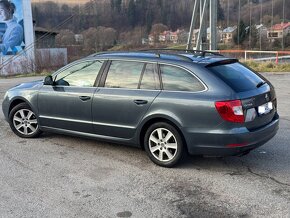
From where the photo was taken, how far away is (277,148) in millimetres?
6043

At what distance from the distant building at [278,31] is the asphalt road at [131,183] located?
140 ft

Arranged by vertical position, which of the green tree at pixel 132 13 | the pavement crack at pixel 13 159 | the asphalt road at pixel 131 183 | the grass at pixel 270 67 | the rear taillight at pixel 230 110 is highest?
the green tree at pixel 132 13

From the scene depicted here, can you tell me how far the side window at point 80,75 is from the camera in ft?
19.4

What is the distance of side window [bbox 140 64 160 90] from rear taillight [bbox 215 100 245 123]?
38.1 inches

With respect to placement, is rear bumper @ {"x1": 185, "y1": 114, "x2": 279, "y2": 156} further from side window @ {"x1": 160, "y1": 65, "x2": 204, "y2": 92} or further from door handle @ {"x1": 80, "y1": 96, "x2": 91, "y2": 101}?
door handle @ {"x1": 80, "y1": 96, "x2": 91, "y2": 101}

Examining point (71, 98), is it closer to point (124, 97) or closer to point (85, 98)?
point (85, 98)

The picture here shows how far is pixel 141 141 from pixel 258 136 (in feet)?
5.18

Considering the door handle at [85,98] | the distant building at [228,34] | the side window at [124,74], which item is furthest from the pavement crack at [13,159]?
the distant building at [228,34]

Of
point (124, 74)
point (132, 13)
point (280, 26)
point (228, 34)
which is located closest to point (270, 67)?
point (124, 74)

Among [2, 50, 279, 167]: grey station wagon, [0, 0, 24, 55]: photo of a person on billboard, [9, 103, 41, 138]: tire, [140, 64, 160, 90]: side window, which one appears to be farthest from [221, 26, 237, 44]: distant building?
[140, 64, 160, 90]: side window

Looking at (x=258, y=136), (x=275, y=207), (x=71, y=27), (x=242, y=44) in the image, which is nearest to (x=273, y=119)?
(x=258, y=136)

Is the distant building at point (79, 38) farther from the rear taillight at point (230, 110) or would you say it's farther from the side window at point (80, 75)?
the rear taillight at point (230, 110)

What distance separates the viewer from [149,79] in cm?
538

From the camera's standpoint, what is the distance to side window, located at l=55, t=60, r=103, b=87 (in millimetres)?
5918
